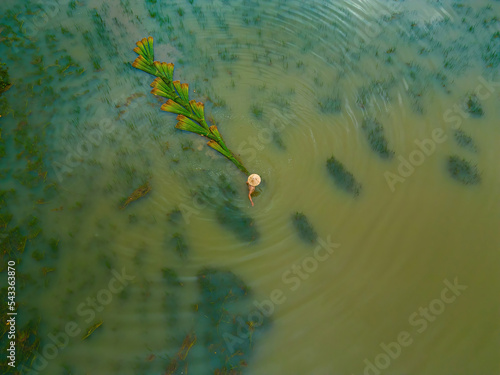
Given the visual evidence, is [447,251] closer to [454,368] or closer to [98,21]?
[454,368]

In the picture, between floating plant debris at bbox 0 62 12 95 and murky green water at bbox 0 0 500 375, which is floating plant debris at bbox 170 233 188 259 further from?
floating plant debris at bbox 0 62 12 95

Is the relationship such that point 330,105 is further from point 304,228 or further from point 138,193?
point 138,193

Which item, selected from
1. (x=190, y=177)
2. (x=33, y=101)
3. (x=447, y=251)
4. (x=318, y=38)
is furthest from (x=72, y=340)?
(x=318, y=38)

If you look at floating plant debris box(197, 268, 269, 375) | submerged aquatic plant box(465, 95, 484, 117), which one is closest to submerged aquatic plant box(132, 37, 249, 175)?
floating plant debris box(197, 268, 269, 375)

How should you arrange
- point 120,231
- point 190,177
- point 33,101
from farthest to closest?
point 33,101 < point 190,177 < point 120,231

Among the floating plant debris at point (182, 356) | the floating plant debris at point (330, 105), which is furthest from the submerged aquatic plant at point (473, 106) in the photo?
the floating plant debris at point (182, 356)

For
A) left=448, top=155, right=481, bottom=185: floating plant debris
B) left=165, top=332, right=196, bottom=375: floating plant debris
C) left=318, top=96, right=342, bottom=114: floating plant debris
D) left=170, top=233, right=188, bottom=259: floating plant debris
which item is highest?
left=318, top=96, right=342, bottom=114: floating plant debris

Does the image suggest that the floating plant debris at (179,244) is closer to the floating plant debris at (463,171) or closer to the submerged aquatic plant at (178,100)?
the submerged aquatic plant at (178,100)
